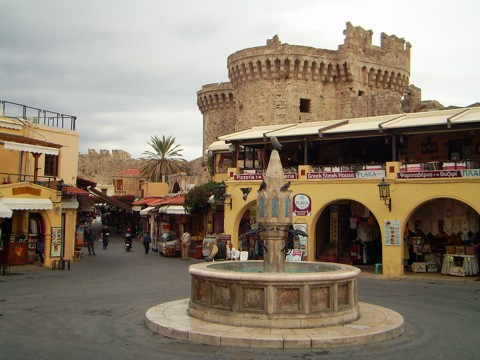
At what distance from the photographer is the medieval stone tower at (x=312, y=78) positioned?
3666 centimetres

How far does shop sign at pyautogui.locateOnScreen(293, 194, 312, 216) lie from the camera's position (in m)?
23.6

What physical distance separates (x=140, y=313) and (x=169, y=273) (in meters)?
8.92

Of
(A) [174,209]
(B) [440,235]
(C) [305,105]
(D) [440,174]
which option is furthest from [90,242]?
(D) [440,174]

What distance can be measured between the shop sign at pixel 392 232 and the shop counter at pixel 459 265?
2.14m

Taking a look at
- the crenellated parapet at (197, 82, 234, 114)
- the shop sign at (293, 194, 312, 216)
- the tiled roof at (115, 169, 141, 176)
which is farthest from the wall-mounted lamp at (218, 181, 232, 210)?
the tiled roof at (115, 169, 141, 176)

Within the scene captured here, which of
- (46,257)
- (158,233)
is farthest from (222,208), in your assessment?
(46,257)

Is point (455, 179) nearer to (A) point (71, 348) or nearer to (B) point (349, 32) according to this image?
(A) point (71, 348)

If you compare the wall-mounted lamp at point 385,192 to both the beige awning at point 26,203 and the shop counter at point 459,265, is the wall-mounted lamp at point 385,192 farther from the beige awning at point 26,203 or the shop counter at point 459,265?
the beige awning at point 26,203

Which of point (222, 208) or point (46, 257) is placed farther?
point (222, 208)

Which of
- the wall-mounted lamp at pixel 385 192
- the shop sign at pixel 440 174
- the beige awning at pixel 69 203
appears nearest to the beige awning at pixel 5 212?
the beige awning at pixel 69 203

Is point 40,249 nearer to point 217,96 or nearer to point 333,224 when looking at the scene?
point 333,224

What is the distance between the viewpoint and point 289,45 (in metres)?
36.6

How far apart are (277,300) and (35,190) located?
15493mm

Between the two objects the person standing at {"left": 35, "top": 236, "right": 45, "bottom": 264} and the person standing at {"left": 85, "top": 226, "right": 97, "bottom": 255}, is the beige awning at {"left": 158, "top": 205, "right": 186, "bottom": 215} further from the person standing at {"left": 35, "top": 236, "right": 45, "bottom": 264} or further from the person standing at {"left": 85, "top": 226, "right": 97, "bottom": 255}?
the person standing at {"left": 35, "top": 236, "right": 45, "bottom": 264}
